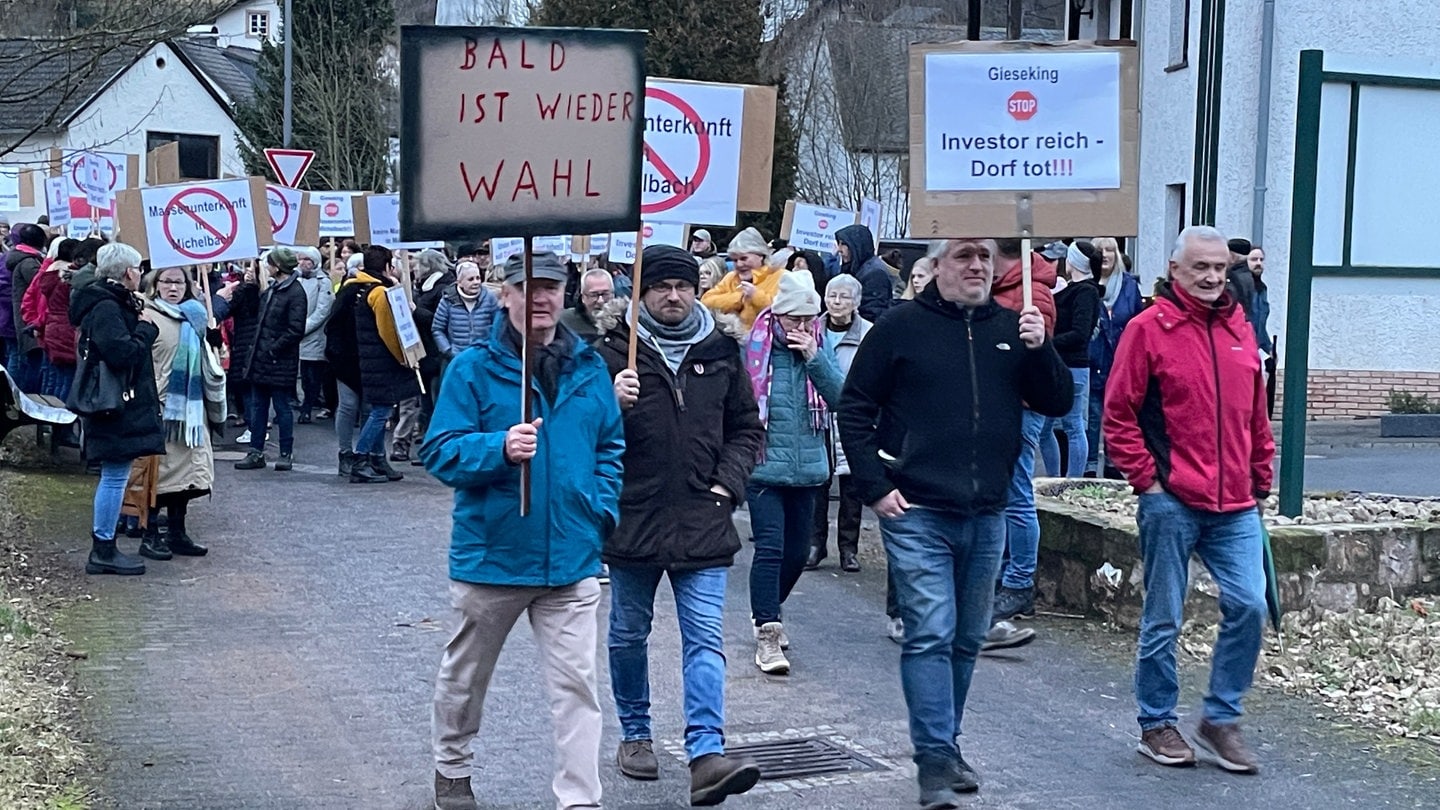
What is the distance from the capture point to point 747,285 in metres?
9.86

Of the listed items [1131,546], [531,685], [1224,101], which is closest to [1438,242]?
[1131,546]

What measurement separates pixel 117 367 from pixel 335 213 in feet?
33.9

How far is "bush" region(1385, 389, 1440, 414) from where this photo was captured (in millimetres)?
20500

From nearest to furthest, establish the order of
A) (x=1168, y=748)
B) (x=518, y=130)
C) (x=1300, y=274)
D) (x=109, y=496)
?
(x=518, y=130) → (x=1168, y=748) → (x=1300, y=274) → (x=109, y=496)

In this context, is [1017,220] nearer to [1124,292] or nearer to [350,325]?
[1124,292]

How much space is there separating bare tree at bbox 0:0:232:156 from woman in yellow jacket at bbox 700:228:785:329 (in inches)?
162

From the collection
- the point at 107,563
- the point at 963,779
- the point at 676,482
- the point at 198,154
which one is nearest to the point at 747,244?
the point at 107,563

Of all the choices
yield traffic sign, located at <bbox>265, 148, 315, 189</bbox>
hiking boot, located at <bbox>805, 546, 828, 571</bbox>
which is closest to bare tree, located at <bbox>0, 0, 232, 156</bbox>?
hiking boot, located at <bbox>805, 546, 828, 571</bbox>

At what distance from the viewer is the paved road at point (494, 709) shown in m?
6.20

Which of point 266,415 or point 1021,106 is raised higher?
point 1021,106

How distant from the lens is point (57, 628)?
8664 millimetres

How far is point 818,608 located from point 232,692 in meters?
3.18

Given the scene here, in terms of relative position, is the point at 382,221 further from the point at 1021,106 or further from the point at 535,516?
the point at 535,516

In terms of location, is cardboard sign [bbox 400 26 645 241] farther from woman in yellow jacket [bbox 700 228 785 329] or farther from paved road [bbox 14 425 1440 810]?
woman in yellow jacket [bbox 700 228 785 329]
